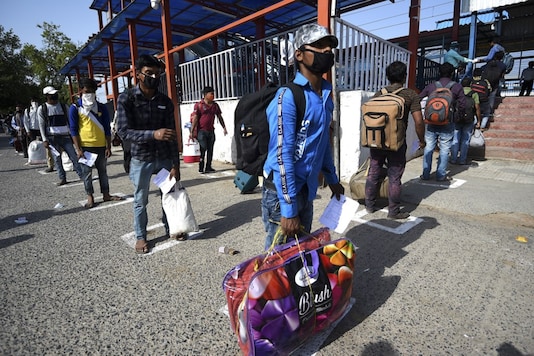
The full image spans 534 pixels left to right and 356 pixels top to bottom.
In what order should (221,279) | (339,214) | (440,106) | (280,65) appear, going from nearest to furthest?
1. (339,214)
2. (221,279)
3. (440,106)
4. (280,65)

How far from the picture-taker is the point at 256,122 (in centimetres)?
192

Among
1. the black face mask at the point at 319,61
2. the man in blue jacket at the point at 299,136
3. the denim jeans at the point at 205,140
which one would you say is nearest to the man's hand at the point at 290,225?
the man in blue jacket at the point at 299,136

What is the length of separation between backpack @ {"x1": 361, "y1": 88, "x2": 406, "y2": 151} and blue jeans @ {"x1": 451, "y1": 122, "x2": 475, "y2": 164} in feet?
12.7

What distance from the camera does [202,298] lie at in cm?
252

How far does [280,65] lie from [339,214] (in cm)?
482

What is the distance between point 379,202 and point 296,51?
344 centimetres

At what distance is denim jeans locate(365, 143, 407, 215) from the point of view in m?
4.02

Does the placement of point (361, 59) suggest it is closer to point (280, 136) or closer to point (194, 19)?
point (280, 136)

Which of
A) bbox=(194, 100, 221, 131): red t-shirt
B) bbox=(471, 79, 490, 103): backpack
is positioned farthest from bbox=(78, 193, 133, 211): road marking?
bbox=(471, 79, 490, 103): backpack

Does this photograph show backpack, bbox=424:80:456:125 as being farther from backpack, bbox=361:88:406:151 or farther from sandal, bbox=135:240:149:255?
sandal, bbox=135:240:149:255

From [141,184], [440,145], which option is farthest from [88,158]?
[440,145]

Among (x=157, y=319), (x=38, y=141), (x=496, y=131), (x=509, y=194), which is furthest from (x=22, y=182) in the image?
(x=496, y=131)

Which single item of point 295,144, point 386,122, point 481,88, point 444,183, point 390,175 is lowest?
point 444,183

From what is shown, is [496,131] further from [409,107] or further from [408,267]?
[408,267]
